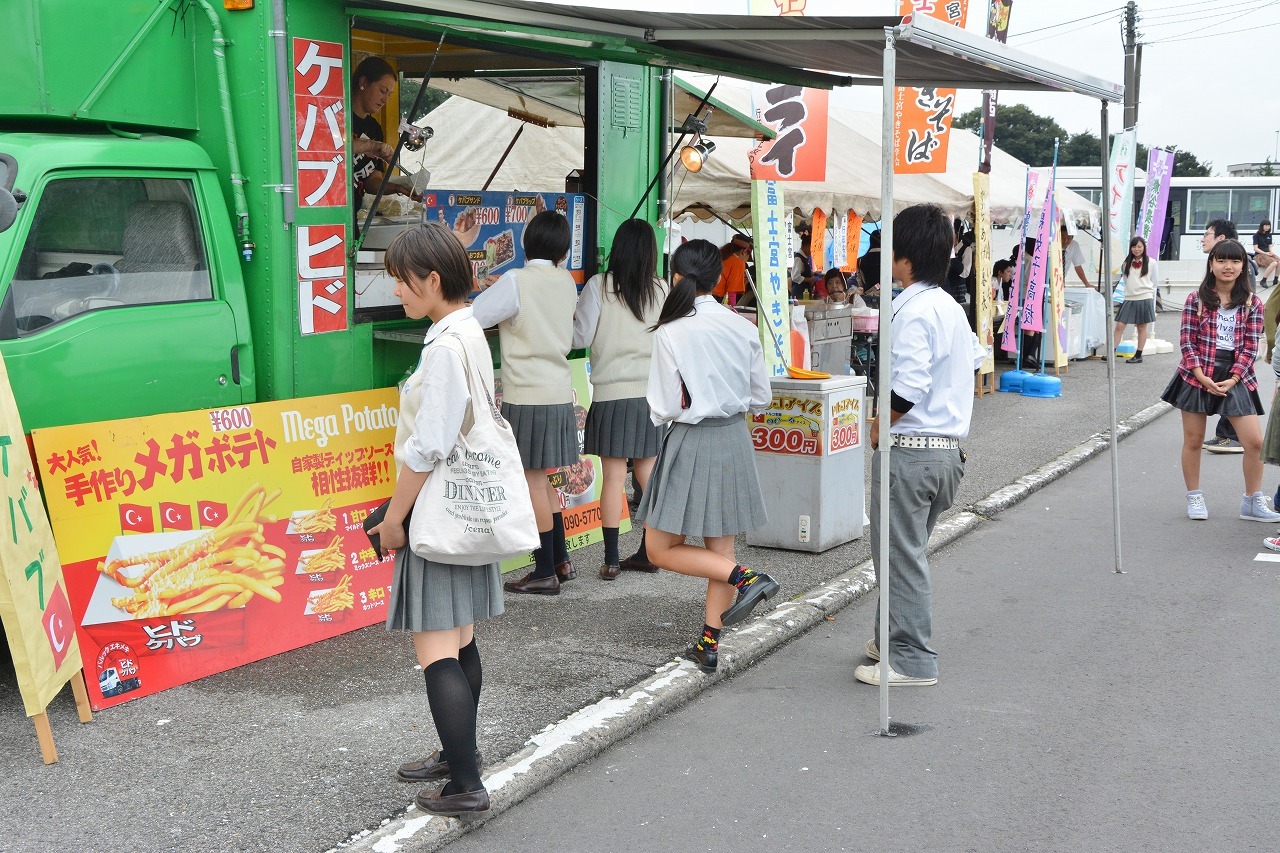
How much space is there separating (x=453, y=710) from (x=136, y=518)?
5.64 ft

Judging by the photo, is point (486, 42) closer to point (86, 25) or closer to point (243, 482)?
point (86, 25)

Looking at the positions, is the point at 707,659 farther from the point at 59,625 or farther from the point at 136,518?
the point at 59,625

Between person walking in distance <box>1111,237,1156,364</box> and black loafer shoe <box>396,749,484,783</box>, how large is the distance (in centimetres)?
1497

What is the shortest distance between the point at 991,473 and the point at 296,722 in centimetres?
650

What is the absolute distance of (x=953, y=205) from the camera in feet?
48.1

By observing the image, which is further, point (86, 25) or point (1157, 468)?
point (1157, 468)

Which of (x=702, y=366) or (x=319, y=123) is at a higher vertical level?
(x=319, y=123)

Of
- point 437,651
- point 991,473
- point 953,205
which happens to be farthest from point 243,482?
point 953,205

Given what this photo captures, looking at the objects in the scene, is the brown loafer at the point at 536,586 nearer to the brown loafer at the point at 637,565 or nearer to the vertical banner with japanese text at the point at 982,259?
the brown loafer at the point at 637,565

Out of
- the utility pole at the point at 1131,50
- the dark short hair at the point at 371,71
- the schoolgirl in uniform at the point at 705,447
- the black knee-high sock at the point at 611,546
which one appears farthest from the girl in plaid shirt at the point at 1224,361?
the utility pole at the point at 1131,50

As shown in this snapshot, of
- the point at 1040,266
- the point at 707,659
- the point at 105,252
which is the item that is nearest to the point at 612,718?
the point at 707,659

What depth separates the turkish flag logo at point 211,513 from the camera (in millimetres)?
4641

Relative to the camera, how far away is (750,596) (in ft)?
15.8

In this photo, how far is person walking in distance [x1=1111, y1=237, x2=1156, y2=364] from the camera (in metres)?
16.7
